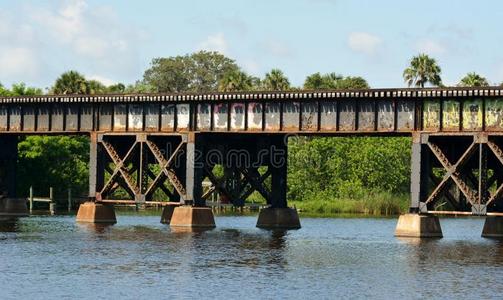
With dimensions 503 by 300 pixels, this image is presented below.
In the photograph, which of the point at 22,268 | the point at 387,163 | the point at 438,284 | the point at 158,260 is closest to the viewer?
the point at 438,284

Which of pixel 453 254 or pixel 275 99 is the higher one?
pixel 275 99

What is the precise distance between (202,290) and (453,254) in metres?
19.9

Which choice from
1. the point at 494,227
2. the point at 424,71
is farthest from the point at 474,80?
the point at 494,227

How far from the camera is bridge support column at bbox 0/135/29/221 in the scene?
9200 centimetres

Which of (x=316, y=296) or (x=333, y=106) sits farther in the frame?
(x=333, y=106)

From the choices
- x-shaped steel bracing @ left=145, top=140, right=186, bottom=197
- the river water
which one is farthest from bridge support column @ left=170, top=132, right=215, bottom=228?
the river water

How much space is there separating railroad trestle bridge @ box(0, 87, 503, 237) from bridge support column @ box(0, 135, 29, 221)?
341cm

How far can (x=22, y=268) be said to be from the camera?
155 ft

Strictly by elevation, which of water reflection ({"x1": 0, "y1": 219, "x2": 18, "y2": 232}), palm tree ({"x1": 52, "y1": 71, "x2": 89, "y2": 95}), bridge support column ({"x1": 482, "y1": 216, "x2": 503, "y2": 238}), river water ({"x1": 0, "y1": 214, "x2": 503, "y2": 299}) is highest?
palm tree ({"x1": 52, "y1": 71, "x2": 89, "y2": 95})

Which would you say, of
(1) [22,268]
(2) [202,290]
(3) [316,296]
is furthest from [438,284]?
(1) [22,268]

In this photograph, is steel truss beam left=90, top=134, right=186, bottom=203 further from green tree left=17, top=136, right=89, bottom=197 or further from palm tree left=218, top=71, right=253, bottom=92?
palm tree left=218, top=71, right=253, bottom=92

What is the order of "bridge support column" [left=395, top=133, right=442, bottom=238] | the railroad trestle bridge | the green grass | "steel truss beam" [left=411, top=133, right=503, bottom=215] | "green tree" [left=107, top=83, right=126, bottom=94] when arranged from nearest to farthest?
1. "steel truss beam" [left=411, top=133, right=503, bottom=215]
2. the railroad trestle bridge
3. "bridge support column" [left=395, top=133, right=442, bottom=238]
4. the green grass
5. "green tree" [left=107, top=83, right=126, bottom=94]

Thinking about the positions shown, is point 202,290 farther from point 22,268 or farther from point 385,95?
point 385,95

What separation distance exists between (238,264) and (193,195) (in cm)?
2396
